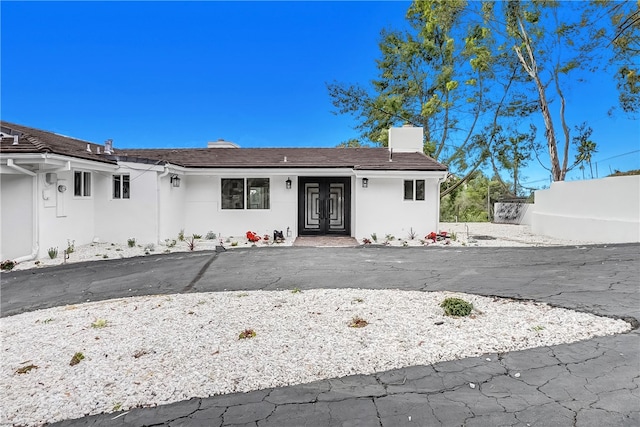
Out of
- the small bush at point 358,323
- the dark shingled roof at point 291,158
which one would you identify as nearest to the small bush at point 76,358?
the small bush at point 358,323

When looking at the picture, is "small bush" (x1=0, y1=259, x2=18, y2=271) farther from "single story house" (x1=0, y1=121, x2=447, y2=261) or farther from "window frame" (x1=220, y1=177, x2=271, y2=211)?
"window frame" (x1=220, y1=177, x2=271, y2=211)

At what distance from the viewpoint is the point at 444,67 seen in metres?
24.3

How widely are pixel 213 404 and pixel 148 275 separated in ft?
19.0

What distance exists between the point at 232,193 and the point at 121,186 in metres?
3.87

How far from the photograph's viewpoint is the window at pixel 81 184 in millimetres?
11047

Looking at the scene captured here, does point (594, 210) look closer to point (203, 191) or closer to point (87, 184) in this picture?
point (203, 191)

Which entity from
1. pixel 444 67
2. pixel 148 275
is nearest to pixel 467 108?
pixel 444 67

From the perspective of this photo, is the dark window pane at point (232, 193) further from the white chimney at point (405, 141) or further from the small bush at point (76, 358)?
the small bush at point (76, 358)

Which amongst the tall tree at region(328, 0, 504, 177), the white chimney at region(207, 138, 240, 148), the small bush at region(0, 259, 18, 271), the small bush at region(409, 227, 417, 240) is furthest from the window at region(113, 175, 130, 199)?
the tall tree at region(328, 0, 504, 177)

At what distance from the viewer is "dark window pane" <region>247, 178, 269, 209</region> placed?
14078 millimetres

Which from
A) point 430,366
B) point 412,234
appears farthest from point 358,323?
point 412,234

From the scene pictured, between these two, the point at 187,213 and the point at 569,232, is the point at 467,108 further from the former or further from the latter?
the point at 187,213

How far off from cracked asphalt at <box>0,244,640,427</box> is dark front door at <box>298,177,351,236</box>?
4684mm

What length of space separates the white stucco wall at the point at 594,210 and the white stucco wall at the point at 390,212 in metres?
5.21
